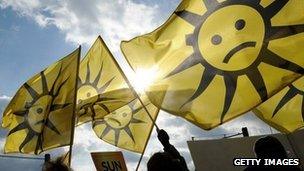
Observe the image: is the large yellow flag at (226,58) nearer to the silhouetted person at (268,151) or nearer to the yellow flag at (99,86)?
the silhouetted person at (268,151)

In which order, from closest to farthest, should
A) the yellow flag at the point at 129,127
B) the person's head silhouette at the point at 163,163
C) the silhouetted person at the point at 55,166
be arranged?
the person's head silhouette at the point at 163,163 → the silhouetted person at the point at 55,166 → the yellow flag at the point at 129,127

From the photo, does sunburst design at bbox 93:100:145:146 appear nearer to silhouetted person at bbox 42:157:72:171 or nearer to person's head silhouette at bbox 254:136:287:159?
person's head silhouette at bbox 254:136:287:159

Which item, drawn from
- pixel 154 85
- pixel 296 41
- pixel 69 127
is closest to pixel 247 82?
pixel 296 41

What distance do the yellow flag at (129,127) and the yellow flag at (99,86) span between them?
48 centimetres

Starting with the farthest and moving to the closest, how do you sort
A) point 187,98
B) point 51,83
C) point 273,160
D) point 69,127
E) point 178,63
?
point 51,83
point 69,127
point 178,63
point 187,98
point 273,160

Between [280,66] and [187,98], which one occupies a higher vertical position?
[187,98]

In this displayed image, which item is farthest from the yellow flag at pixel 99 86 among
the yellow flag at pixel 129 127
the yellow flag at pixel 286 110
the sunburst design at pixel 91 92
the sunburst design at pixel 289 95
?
the sunburst design at pixel 289 95

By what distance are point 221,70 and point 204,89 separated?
1.20 ft

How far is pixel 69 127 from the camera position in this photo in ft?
35.2

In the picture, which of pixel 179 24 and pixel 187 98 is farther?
pixel 179 24

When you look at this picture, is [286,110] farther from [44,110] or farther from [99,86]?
[44,110]

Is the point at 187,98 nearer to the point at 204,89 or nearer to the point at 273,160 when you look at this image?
the point at 204,89

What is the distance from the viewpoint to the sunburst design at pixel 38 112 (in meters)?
11.7

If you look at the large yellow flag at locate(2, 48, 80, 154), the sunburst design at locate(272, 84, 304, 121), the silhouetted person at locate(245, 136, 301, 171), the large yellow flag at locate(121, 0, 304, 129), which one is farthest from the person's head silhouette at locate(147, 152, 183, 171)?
the large yellow flag at locate(2, 48, 80, 154)
